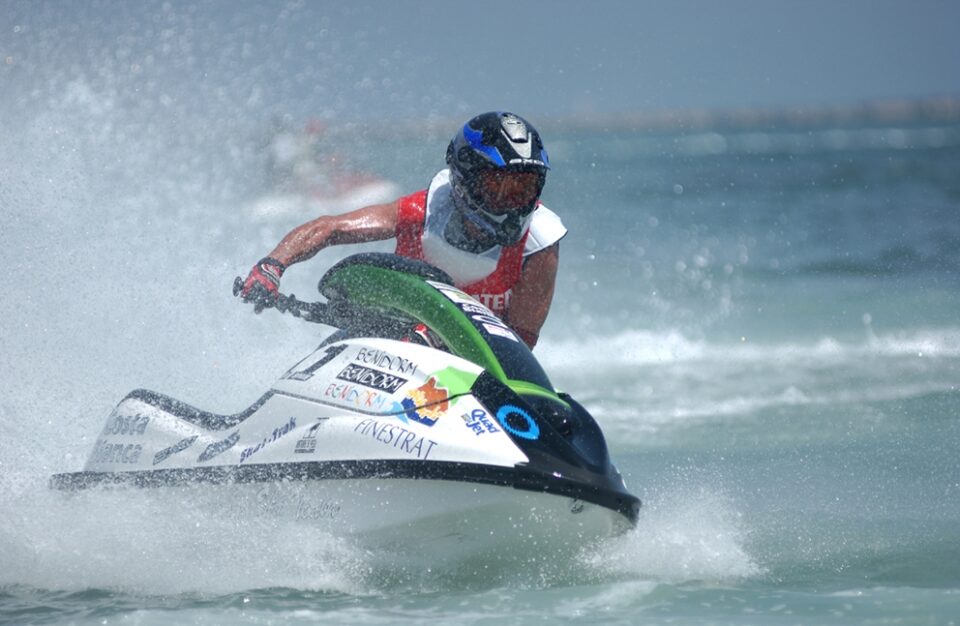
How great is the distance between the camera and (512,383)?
486cm

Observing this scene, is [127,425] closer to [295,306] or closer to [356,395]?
[295,306]

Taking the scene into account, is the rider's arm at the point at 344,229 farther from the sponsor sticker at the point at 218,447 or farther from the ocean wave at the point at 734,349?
the ocean wave at the point at 734,349

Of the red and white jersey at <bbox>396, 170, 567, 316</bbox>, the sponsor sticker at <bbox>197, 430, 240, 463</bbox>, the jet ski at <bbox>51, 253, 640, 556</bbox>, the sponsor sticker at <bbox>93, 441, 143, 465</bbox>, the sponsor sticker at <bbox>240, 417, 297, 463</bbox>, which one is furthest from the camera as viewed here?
the red and white jersey at <bbox>396, 170, 567, 316</bbox>

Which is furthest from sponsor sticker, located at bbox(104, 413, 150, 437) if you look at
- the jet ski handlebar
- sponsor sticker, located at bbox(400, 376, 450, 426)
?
sponsor sticker, located at bbox(400, 376, 450, 426)

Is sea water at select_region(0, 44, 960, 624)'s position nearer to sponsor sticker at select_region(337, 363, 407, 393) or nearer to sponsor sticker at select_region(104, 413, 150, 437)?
sponsor sticker at select_region(104, 413, 150, 437)

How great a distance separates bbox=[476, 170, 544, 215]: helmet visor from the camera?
5.37 meters

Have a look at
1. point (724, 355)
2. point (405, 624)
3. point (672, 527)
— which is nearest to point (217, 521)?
point (405, 624)

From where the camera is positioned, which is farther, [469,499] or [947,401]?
[947,401]

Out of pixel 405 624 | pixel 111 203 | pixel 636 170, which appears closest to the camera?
pixel 405 624

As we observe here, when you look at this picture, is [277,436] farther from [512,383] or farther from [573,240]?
[573,240]

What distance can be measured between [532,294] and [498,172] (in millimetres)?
798

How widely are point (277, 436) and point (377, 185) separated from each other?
980 inches

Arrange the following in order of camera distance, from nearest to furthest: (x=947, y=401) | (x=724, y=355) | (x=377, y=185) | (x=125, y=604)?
1. (x=125, y=604)
2. (x=947, y=401)
3. (x=724, y=355)
4. (x=377, y=185)

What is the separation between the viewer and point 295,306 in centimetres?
544
